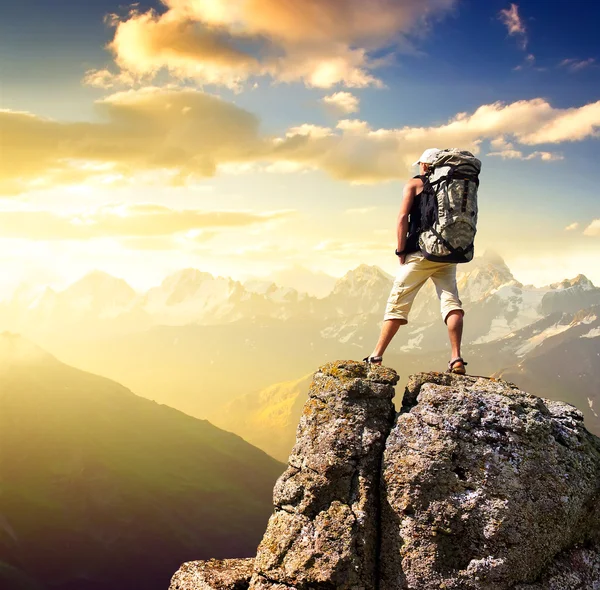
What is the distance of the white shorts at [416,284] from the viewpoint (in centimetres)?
1216

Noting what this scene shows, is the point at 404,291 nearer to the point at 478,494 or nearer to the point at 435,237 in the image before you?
the point at 435,237

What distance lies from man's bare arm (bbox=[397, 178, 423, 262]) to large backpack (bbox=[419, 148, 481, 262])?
1.20 feet

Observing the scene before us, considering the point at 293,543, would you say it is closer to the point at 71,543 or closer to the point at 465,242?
the point at 465,242

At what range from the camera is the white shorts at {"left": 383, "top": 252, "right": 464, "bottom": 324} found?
12.2 metres

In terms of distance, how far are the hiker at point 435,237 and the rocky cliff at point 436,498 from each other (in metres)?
1.92

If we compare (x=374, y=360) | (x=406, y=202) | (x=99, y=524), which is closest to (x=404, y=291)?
(x=374, y=360)

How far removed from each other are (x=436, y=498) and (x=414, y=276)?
186 inches

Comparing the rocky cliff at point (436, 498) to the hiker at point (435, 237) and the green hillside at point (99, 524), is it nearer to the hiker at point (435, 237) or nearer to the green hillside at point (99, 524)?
the hiker at point (435, 237)

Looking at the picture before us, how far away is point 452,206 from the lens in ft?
38.0

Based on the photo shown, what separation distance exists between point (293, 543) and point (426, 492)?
2543 mm

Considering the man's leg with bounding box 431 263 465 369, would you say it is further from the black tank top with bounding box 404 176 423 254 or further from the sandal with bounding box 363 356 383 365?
the sandal with bounding box 363 356 383 365

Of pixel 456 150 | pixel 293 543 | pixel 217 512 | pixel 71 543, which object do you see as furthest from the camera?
pixel 217 512

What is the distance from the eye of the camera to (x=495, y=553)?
367 inches

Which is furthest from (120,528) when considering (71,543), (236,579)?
(236,579)
